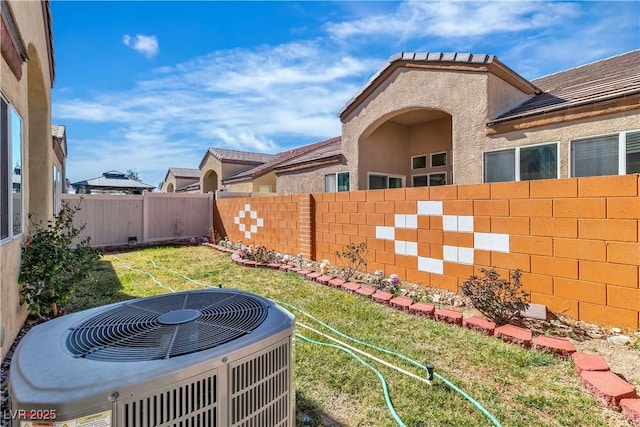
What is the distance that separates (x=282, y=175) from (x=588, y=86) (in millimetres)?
10184

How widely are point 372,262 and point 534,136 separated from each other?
14.4 feet

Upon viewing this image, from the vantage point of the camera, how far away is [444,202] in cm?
522

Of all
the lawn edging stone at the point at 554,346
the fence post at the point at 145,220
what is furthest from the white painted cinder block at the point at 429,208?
the fence post at the point at 145,220

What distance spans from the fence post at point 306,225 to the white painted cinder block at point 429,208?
3081mm

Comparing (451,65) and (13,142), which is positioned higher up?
(451,65)

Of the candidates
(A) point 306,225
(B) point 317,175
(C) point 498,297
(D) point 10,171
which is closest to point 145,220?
(B) point 317,175

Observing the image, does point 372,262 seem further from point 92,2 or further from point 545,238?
point 92,2

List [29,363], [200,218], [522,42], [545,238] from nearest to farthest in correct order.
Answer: [29,363] → [545,238] → [522,42] → [200,218]

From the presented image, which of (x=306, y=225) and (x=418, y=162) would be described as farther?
(x=418, y=162)

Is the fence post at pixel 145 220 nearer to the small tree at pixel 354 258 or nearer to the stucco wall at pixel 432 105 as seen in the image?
the stucco wall at pixel 432 105

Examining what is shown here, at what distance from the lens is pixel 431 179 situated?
10.6 meters

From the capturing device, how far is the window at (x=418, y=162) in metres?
10.9

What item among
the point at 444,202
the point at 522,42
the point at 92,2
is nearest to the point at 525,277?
the point at 444,202

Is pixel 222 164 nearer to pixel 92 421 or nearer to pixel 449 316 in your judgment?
pixel 449 316
